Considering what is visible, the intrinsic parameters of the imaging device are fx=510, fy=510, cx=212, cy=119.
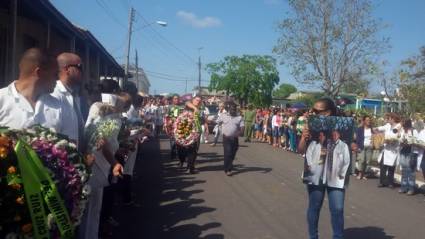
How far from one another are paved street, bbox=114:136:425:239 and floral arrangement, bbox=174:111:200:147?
82 centimetres

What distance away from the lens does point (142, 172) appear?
41.0 feet

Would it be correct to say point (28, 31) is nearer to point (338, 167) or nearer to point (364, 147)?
point (364, 147)

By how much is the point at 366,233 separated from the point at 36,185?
554cm

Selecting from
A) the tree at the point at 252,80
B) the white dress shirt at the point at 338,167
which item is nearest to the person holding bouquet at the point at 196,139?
the white dress shirt at the point at 338,167

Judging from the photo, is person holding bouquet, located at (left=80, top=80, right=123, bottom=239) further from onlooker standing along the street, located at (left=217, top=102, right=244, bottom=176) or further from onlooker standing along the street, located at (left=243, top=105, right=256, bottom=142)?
onlooker standing along the street, located at (left=243, top=105, right=256, bottom=142)

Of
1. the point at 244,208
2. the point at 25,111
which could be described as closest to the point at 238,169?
the point at 244,208

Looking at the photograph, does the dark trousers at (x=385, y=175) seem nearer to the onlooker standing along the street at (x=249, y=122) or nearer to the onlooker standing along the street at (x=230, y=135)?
the onlooker standing along the street at (x=230, y=135)

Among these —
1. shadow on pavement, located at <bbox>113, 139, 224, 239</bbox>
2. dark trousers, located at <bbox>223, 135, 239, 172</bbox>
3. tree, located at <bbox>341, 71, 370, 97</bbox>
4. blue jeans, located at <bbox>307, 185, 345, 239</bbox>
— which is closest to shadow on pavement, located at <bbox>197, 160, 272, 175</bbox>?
dark trousers, located at <bbox>223, 135, 239, 172</bbox>

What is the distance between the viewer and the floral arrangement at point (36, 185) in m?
3.12

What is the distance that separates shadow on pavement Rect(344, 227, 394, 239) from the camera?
721cm

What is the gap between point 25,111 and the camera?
3.83 metres

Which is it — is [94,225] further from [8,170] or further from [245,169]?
[245,169]

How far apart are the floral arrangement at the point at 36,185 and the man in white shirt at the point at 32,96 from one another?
366 millimetres

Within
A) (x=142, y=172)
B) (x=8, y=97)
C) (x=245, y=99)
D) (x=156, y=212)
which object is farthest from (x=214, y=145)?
(x=245, y=99)
